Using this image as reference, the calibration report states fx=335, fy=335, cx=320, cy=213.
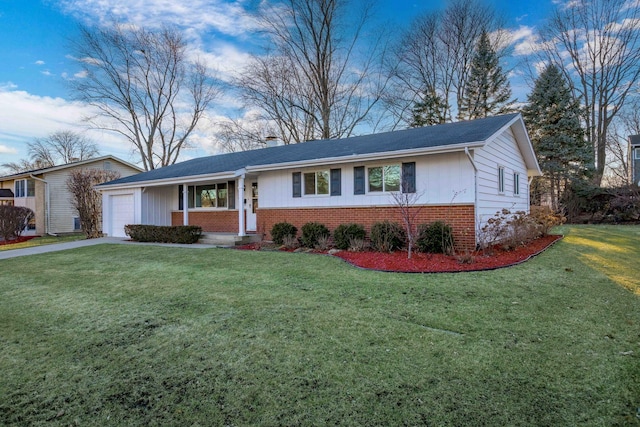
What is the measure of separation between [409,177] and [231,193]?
25.8ft

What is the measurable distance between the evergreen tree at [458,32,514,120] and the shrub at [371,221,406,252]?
65.6 ft

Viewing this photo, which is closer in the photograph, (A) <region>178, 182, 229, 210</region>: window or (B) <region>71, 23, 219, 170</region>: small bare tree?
(A) <region>178, 182, 229, 210</region>: window

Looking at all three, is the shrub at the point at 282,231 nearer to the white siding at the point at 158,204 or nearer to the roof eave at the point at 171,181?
the roof eave at the point at 171,181

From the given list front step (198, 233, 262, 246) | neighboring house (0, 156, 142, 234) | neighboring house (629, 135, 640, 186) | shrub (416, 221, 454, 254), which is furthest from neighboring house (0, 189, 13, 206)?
neighboring house (629, 135, 640, 186)

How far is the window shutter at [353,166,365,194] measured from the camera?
10492 millimetres

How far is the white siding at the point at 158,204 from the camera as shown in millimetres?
15156

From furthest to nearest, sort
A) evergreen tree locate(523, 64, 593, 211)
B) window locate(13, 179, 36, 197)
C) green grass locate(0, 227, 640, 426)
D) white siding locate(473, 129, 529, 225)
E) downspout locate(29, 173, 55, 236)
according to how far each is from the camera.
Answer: evergreen tree locate(523, 64, 593, 211)
window locate(13, 179, 36, 197)
downspout locate(29, 173, 55, 236)
white siding locate(473, 129, 529, 225)
green grass locate(0, 227, 640, 426)

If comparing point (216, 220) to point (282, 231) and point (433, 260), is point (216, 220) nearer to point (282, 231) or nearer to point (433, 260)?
point (282, 231)

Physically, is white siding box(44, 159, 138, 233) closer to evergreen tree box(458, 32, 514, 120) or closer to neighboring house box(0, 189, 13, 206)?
neighboring house box(0, 189, 13, 206)

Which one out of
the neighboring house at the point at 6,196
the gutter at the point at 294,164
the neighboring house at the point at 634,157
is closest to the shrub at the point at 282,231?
the gutter at the point at 294,164

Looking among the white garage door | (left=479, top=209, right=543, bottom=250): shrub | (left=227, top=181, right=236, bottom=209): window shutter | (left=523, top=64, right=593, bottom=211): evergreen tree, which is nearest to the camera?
(left=479, top=209, right=543, bottom=250): shrub

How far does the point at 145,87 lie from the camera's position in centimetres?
2769

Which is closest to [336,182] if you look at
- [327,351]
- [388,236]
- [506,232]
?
[388,236]

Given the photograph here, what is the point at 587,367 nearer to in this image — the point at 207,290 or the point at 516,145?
the point at 207,290
